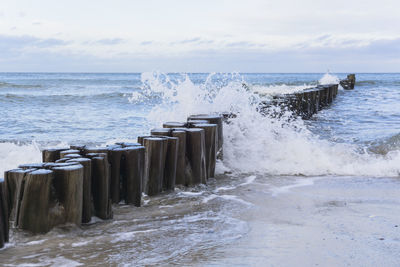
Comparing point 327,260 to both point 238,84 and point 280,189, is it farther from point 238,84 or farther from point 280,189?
point 238,84

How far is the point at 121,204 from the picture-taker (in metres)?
3.82

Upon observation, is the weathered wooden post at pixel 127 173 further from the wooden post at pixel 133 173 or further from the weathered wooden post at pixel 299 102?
the weathered wooden post at pixel 299 102

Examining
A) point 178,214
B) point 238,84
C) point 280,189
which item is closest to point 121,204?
point 178,214

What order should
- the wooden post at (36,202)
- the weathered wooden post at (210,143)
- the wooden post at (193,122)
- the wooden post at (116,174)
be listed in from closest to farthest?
the wooden post at (36,202)
the wooden post at (116,174)
the weathered wooden post at (210,143)
the wooden post at (193,122)

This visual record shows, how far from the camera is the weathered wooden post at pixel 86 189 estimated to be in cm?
321

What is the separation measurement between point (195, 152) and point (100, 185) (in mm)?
1411

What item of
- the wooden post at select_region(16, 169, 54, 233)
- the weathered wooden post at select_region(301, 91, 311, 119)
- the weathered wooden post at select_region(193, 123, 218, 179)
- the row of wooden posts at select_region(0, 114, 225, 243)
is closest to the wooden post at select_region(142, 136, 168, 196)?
the row of wooden posts at select_region(0, 114, 225, 243)

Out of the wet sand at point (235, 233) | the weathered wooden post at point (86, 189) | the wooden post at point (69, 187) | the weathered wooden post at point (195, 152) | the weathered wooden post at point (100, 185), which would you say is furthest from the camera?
the weathered wooden post at point (195, 152)

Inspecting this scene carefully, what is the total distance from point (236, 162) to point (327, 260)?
10.3 feet

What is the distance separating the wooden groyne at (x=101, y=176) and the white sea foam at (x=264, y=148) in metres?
0.68

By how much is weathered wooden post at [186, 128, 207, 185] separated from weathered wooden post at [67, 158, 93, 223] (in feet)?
4.74

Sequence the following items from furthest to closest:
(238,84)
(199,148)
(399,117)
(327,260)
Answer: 1. (399,117)
2. (238,84)
3. (199,148)
4. (327,260)

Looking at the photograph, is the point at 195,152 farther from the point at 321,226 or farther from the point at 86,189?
the point at 321,226

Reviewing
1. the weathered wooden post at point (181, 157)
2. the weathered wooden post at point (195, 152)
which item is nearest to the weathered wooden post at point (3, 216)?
the weathered wooden post at point (181, 157)
